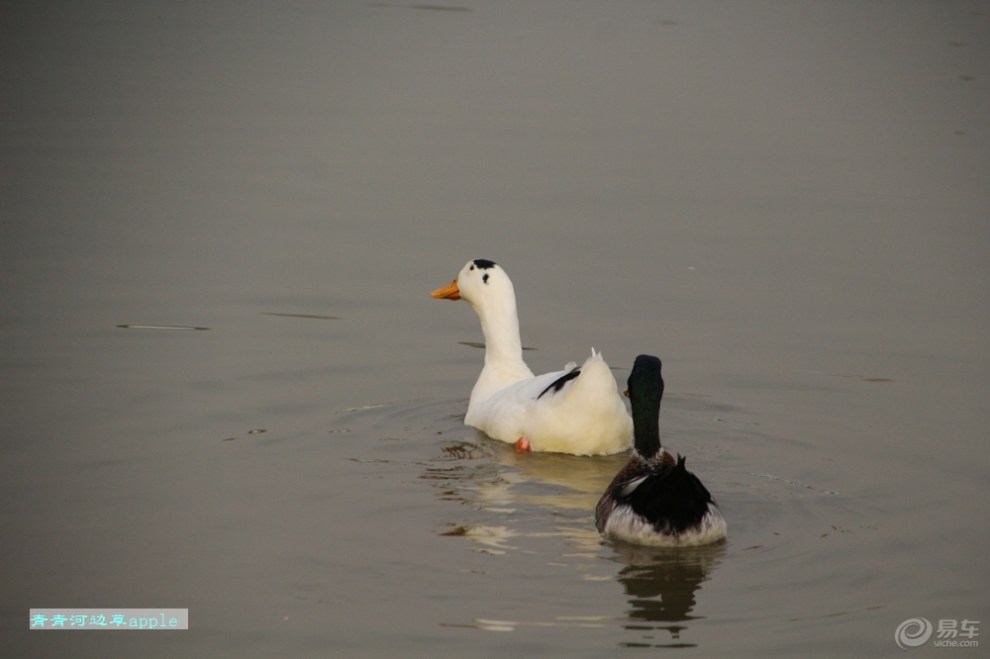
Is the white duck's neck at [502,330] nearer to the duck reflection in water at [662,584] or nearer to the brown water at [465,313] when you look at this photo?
the brown water at [465,313]

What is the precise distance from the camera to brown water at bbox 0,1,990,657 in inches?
296

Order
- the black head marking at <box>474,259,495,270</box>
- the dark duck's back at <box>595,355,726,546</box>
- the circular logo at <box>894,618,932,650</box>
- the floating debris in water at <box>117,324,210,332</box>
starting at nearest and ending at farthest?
the circular logo at <box>894,618,932,650</box>
the dark duck's back at <box>595,355,726,546</box>
the black head marking at <box>474,259,495,270</box>
the floating debris in water at <box>117,324,210,332</box>

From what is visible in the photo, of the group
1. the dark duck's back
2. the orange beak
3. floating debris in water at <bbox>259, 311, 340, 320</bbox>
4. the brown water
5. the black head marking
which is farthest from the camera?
floating debris in water at <bbox>259, 311, 340, 320</bbox>

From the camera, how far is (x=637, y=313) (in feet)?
40.1

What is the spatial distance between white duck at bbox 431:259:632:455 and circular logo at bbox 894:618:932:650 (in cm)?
256

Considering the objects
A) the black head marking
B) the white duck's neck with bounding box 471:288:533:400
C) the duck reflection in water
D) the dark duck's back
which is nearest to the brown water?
the duck reflection in water

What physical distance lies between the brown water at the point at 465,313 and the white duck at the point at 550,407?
159 mm

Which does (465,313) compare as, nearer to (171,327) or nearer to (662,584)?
(171,327)

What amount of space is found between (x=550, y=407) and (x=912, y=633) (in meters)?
3.03

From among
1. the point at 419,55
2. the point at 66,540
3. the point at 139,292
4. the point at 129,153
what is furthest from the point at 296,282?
the point at 419,55

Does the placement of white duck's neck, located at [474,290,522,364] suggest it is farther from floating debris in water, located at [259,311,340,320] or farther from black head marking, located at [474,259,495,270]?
floating debris in water, located at [259,311,340,320]

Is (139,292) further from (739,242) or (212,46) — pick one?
(212,46)

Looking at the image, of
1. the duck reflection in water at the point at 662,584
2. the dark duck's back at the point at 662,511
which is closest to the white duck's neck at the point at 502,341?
the dark duck's back at the point at 662,511

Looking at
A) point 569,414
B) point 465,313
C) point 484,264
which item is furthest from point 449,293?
point 569,414
